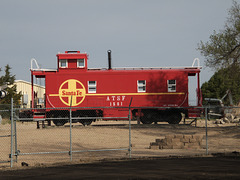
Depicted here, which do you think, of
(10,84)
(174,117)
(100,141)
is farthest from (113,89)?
(10,84)

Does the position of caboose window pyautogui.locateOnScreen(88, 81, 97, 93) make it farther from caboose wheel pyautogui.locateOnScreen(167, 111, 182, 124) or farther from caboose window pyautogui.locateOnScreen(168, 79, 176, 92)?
caboose wheel pyautogui.locateOnScreen(167, 111, 182, 124)

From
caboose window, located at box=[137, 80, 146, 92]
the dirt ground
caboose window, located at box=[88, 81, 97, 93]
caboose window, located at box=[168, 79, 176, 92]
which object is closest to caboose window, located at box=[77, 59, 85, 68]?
caboose window, located at box=[88, 81, 97, 93]

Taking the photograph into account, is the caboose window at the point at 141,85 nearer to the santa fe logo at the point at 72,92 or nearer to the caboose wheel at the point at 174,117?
the caboose wheel at the point at 174,117

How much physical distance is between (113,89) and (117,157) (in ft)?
38.7

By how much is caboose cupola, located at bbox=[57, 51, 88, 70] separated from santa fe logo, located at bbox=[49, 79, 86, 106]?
1139 mm

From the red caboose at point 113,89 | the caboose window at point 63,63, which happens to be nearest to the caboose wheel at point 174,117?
the red caboose at point 113,89

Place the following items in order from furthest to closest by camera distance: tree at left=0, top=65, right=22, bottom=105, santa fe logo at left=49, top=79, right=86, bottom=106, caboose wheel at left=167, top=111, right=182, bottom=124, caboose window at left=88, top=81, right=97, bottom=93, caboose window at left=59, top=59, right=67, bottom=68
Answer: tree at left=0, top=65, right=22, bottom=105 → caboose wheel at left=167, top=111, right=182, bottom=124 → caboose window at left=59, top=59, right=67, bottom=68 → caboose window at left=88, top=81, right=97, bottom=93 → santa fe logo at left=49, top=79, right=86, bottom=106

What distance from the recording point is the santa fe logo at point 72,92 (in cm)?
2628

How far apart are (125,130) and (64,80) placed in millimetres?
5544

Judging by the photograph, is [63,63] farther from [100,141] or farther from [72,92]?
[100,141]

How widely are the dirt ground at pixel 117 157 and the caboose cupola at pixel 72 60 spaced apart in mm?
4707

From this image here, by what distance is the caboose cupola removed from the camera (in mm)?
26859

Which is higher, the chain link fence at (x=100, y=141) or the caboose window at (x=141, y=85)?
the caboose window at (x=141, y=85)

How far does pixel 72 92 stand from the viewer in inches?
1043
